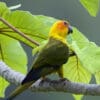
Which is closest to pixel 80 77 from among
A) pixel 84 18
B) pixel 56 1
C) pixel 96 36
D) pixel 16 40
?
pixel 16 40

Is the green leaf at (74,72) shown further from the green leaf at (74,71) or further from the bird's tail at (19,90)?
the bird's tail at (19,90)

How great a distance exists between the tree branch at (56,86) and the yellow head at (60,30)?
14 cm

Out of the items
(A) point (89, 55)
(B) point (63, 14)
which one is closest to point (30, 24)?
(A) point (89, 55)

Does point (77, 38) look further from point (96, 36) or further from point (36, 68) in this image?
point (96, 36)

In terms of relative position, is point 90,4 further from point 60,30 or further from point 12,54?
point 12,54

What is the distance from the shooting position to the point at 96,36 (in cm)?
454

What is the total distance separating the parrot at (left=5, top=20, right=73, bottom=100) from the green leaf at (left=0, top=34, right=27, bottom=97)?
0.29 ft

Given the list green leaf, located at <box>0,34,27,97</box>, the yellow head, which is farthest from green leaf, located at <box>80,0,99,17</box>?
green leaf, located at <box>0,34,27,97</box>

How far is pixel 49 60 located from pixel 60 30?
168mm

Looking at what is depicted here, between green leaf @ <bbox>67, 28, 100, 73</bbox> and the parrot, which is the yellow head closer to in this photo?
the parrot

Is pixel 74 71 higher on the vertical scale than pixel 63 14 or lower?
higher

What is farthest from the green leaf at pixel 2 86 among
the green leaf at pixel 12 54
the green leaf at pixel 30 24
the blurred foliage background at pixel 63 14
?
the blurred foliage background at pixel 63 14

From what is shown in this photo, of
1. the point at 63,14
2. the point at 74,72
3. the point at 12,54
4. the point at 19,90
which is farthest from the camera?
the point at 63,14

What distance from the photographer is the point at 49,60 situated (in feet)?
3.09
